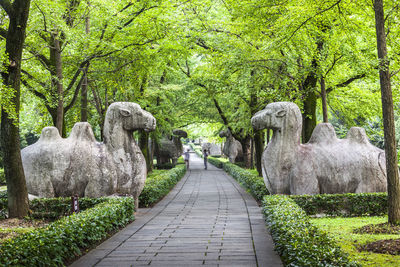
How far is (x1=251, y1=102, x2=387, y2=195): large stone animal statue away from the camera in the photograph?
434 inches

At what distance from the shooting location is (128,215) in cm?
972

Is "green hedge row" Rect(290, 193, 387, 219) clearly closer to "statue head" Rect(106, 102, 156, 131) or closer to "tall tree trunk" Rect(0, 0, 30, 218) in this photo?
"statue head" Rect(106, 102, 156, 131)

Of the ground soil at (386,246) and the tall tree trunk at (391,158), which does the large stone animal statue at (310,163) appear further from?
the ground soil at (386,246)

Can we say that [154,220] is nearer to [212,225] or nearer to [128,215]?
[128,215]

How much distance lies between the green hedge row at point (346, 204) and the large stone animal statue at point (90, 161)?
454cm

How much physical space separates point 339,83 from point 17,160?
40.5 ft

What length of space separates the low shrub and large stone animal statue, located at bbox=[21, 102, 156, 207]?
4.54m

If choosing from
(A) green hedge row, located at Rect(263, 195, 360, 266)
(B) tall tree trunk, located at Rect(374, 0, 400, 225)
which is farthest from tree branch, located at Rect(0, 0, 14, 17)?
(B) tall tree trunk, located at Rect(374, 0, 400, 225)

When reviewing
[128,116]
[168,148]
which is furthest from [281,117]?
[168,148]

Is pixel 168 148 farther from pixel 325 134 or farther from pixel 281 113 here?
pixel 281 113

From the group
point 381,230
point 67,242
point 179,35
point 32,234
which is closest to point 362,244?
point 381,230

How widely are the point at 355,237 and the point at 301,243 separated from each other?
9.20 ft

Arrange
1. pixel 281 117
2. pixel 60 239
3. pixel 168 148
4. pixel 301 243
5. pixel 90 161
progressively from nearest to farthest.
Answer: pixel 301 243 < pixel 60 239 < pixel 90 161 < pixel 281 117 < pixel 168 148

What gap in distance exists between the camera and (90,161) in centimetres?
1080
